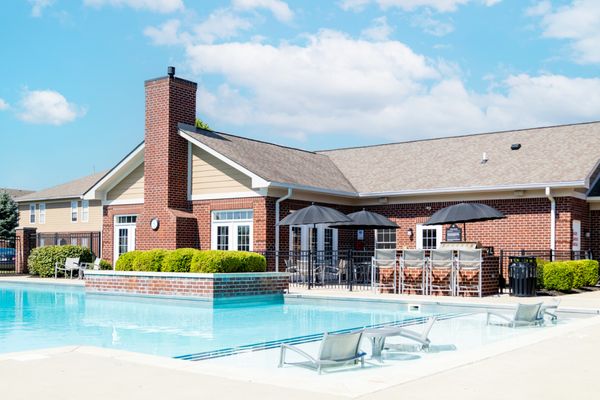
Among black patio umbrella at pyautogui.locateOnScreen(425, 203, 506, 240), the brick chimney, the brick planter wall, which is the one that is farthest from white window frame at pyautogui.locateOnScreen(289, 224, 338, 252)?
black patio umbrella at pyautogui.locateOnScreen(425, 203, 506, 240)

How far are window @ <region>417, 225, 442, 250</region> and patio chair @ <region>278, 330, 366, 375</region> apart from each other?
15300 millimetres

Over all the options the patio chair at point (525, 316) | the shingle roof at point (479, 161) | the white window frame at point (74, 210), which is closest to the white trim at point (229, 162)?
the shingle roof at point (479, 161)

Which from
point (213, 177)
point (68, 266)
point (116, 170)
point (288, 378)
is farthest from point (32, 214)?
point (288, 378)

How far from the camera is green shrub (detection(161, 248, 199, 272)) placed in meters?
19.3

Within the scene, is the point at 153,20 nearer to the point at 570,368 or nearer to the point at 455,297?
the point at 455,297

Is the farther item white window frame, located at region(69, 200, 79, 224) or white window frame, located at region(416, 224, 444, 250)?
white window frame, located at region(69, 200, 79, 224)

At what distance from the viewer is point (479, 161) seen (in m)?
24.4

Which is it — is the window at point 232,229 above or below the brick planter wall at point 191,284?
above

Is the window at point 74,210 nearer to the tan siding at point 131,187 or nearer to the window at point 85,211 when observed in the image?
the window at point 85,211

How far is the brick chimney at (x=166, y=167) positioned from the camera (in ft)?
77.9

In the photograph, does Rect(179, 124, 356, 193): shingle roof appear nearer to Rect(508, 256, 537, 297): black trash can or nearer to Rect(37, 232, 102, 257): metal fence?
Rect(508, 256, 537, 297): black trash can

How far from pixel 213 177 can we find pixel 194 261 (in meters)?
5.33

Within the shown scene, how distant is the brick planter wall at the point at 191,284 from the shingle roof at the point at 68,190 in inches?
736

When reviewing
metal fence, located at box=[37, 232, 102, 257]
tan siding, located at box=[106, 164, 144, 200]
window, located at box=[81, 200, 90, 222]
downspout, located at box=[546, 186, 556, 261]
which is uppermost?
tan siding, located at box=[106, 164, 144, 200]
